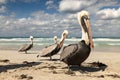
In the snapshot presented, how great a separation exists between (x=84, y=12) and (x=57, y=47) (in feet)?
19.5

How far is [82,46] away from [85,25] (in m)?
0.88

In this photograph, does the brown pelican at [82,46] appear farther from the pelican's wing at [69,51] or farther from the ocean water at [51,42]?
the ocean water at [51,42]

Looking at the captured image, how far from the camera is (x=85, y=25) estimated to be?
1066 centimetres

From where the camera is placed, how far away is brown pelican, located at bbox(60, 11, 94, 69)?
10.4 meters

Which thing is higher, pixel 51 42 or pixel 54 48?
pixel 54 48

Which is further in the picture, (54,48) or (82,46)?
(54,48)

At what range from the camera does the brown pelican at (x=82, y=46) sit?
408 inches

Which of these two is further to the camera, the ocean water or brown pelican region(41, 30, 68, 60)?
the ocean water

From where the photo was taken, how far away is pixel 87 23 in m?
10.6

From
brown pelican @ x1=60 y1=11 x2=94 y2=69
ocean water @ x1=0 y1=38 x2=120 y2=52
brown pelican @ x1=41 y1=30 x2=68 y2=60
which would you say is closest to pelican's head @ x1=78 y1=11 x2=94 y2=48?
brown pelican @ x1=60 y1=11 x2=94 y2=69

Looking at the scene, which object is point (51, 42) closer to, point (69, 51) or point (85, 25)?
point (69, 51)

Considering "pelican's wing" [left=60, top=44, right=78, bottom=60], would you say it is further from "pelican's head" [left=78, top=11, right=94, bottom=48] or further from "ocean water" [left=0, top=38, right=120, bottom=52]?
"ocean water" [left=0, top=38, right=120, bottom=52]

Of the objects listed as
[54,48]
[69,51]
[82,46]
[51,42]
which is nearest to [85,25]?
[82,46]

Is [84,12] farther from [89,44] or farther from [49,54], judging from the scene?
[49,54]
